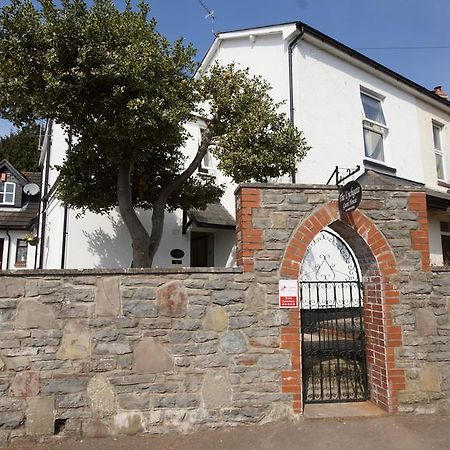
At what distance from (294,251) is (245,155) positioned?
2821 mm

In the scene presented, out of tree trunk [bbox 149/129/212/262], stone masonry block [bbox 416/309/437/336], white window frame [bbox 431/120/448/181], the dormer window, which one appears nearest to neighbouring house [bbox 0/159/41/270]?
the dormer window

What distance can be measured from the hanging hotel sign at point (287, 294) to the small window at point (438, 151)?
391 inches

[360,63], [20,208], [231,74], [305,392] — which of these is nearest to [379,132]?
[360,63]

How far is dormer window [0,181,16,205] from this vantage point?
1958cm

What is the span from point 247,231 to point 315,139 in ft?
18.7

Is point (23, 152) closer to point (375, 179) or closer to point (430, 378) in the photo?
point (375, 179)

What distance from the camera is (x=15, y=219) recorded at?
19.0 m

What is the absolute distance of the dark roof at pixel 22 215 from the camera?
18.6 metres

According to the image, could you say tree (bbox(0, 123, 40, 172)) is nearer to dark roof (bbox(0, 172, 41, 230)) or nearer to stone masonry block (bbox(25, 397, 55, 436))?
dark roof (bbox(0, 172, 41, 230))

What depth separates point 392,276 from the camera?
4484 mm

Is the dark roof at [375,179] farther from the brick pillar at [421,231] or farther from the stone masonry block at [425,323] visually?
the stone masonry block at [425,323]

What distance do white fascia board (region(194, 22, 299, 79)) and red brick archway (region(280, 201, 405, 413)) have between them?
19.9ft

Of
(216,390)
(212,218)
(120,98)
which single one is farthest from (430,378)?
(212,218)

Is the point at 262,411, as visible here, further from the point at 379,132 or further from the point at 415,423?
the point at 379,132
